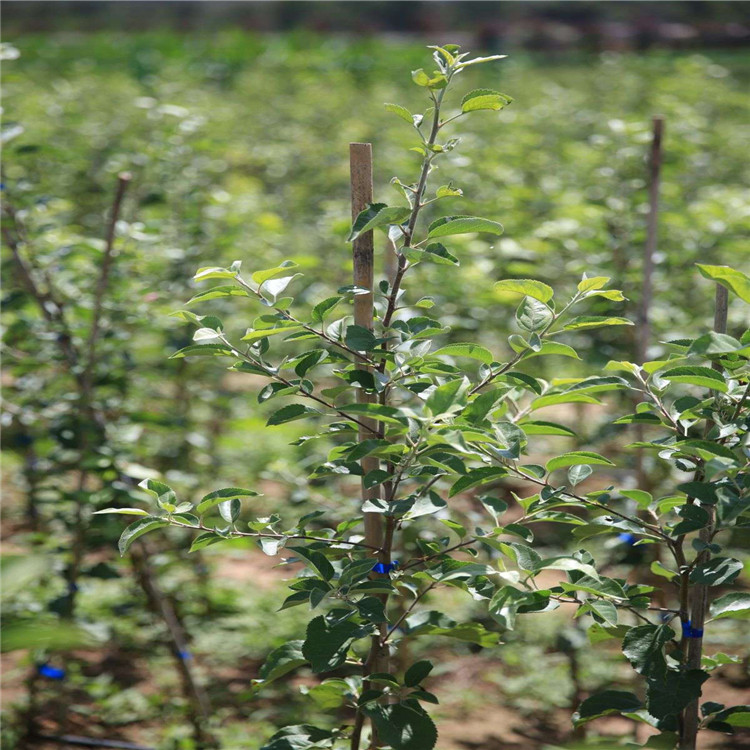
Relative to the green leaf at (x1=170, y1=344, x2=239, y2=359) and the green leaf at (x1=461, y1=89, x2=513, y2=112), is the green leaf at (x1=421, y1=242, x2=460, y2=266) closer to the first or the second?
the green leaf at (x1=461, y1=89, x2=513, y2=112)

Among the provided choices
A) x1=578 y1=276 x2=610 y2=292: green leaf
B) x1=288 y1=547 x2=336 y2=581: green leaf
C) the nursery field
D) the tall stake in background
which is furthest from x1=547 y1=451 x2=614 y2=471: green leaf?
the tall stake in background

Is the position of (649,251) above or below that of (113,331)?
above

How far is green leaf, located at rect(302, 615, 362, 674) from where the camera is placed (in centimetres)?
118

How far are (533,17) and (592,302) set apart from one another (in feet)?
58.3

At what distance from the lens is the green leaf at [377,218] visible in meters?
1.17

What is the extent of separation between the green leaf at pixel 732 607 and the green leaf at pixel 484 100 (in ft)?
2.47

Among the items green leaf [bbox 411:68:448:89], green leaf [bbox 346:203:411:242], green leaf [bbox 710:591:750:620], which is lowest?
green leaf [bbox 710:591:750:620]

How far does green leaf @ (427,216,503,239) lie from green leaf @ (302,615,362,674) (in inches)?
21.6

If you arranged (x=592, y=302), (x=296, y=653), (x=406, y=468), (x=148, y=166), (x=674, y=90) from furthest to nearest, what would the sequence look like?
(x=674, y=90)
(x=148, y=166)
(x=592, y=302)
(x=296, y=653)
(x=406, y=468)

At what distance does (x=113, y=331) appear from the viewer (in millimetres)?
2260

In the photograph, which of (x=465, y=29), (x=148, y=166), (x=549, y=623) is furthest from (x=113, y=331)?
(x=465, y=29)

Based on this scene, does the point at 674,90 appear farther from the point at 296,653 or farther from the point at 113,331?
the point at 296,653

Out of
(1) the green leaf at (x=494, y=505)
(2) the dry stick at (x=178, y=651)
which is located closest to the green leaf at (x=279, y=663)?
(1) the green leaf at (x=494, y=505)

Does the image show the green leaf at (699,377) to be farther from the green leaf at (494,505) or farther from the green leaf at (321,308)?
the green leaf at (321,308)
